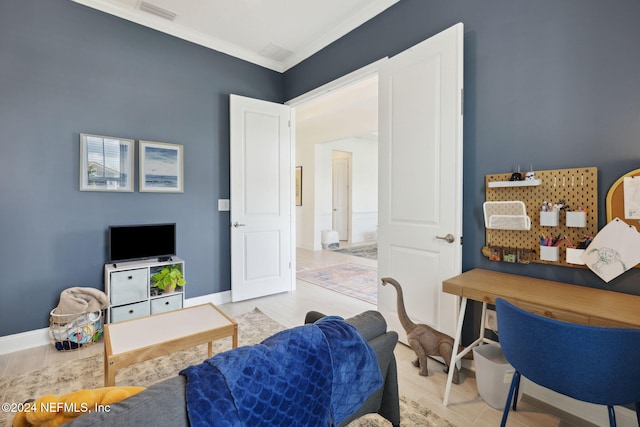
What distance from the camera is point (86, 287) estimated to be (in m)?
2.70

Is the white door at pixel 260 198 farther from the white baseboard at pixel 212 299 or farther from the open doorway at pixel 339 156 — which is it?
the open doorway at pixel 339 156

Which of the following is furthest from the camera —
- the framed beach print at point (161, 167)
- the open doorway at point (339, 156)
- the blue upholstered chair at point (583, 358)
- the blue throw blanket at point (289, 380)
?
the open doorway at point (339, 156)

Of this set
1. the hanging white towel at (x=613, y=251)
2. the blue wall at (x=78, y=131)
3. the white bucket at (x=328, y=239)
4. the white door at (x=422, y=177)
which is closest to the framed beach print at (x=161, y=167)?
the blue wall at (x=78, y=131)

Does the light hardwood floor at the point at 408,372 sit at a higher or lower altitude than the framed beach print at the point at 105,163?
lower

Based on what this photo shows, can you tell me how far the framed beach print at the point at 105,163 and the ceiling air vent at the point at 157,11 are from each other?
1225 mm

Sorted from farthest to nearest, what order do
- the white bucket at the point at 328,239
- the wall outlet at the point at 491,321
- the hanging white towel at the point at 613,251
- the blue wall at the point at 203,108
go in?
the white bucket at the point at 328,239
the wall outlet at the point at 491,321
the blue wall at the point at 203,108
the hanging white towel at the point at 613,251

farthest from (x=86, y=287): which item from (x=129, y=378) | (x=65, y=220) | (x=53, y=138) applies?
(x=53, y=138)

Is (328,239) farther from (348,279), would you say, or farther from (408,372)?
(408,372)

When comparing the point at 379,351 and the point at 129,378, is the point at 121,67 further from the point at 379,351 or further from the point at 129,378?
the point at 379,351

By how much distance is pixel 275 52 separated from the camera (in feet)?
11.9

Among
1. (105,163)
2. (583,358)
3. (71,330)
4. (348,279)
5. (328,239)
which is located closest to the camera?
(583,358)

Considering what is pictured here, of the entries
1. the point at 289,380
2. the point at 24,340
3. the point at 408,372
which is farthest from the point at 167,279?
the point at 289,380

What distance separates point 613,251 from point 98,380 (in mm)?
3150

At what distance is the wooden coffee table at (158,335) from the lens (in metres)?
1.54
